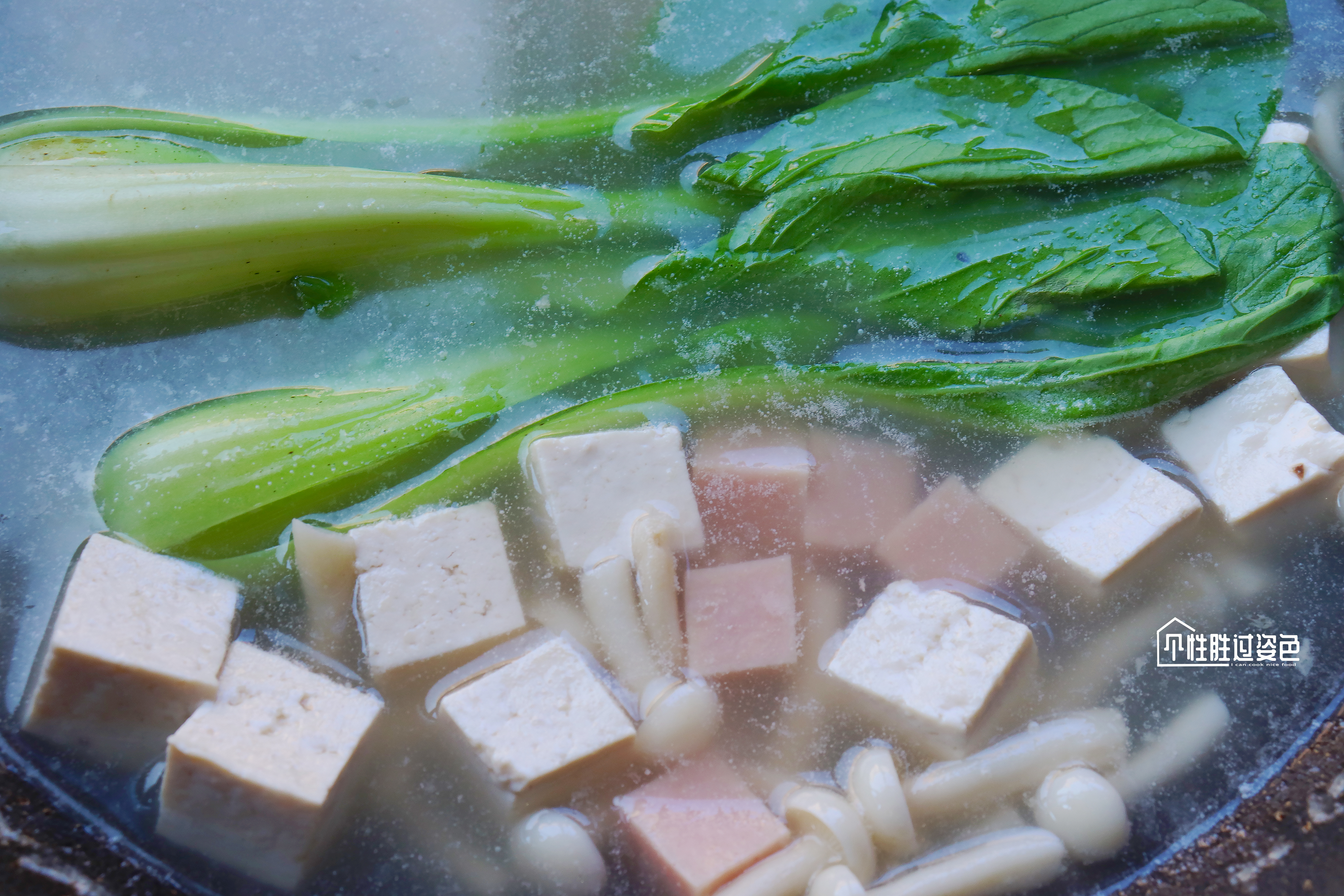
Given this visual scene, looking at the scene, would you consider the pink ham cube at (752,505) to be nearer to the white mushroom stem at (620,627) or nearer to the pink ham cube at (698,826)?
the white mushroom stem at (620,627)

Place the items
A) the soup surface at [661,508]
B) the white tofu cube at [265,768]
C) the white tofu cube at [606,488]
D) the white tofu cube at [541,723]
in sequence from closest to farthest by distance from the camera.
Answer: the white tofu cube at [265,768], the white tofu cube at [541,723], the soup surface at [661,508], the white tofu cube at [606,488]

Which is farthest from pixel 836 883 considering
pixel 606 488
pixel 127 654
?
pixel 127 654

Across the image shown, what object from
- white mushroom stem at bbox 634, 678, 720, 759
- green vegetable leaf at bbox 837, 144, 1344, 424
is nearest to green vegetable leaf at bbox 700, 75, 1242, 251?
green vegetable leaf at bbox 837, 144, 1344, 424

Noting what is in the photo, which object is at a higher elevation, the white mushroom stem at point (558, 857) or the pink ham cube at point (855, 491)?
the pink ham cube at point (855, 491)

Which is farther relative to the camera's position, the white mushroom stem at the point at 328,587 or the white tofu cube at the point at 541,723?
the white mushroom stem at the point at 328,587

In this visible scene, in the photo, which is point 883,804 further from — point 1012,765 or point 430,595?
point 430,595

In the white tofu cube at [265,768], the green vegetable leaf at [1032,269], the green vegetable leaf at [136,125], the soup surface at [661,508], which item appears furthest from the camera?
the green vegetable leaf at [136,125]

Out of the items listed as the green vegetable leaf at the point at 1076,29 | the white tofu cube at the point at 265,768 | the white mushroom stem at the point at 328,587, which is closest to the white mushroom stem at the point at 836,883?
the white tofu cube at the point at 265,768

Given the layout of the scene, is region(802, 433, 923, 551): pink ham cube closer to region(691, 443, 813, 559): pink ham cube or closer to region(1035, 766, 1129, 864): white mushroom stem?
region(691, 443, 813, 559): pink ham cube
